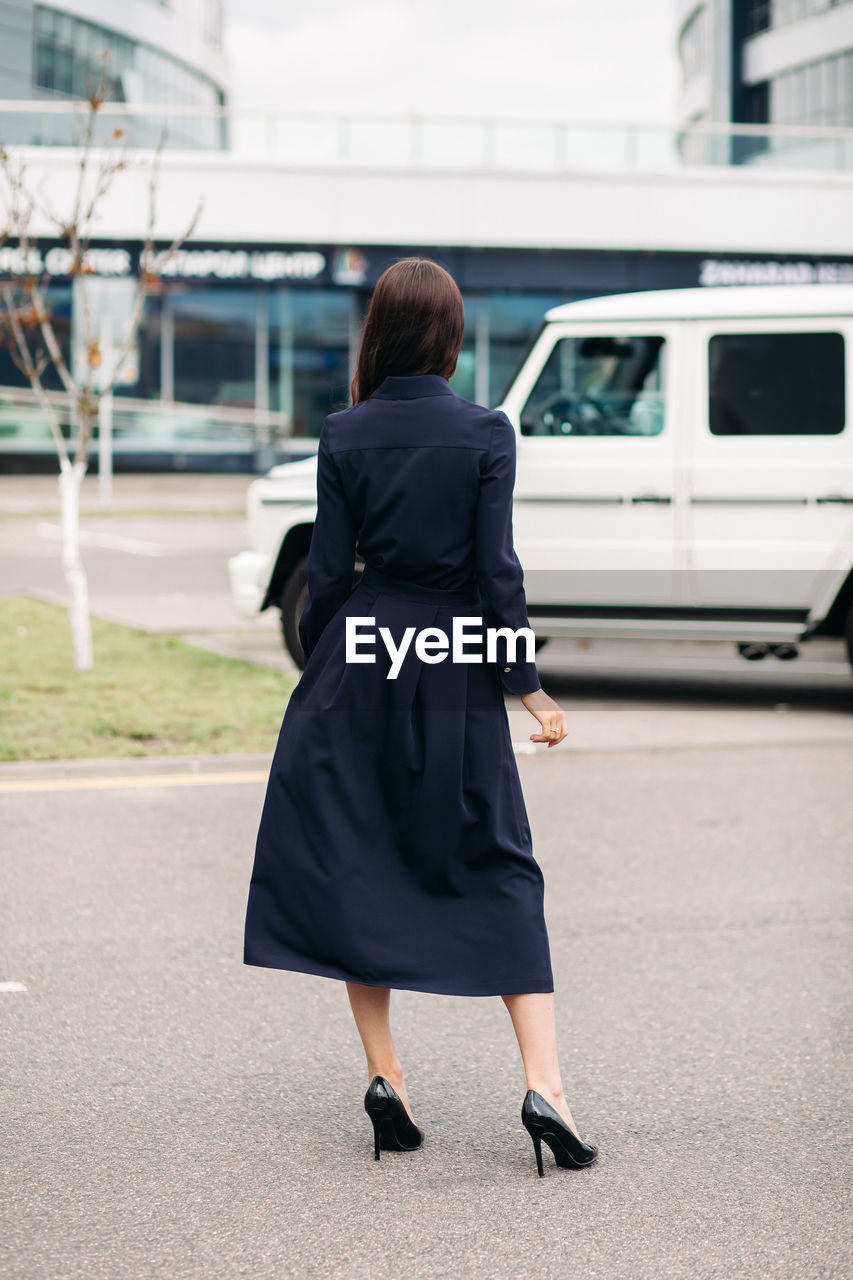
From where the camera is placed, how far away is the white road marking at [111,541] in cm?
1807

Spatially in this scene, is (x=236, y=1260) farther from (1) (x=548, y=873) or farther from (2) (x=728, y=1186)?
(1) (x=548, y=873)

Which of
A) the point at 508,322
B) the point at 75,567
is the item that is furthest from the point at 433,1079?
the point at 508,322

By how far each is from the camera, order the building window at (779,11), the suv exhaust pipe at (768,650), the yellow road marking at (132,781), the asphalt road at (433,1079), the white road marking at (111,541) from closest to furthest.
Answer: the asphalt road at (433,1079)
the yellow road marking at (132,781)
the suv exhaust pipe at (768,650)
the white road marking at (111,541)
the building window at (779,11)

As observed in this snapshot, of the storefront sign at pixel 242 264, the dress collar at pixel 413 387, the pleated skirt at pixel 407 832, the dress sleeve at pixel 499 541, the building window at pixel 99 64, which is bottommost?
the pleated skirt at pixel 407 832

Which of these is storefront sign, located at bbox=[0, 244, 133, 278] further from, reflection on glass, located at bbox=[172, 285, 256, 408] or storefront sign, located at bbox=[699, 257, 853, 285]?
storefront sign, located at bbox=[699, 257, 853, 285]

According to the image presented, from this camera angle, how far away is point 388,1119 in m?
3.34

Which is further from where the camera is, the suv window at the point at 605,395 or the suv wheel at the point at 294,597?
the suv wheel at the point at 294,597

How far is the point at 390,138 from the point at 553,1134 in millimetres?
27534

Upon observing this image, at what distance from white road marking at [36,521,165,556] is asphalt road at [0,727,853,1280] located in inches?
470

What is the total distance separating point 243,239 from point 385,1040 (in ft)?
93.6

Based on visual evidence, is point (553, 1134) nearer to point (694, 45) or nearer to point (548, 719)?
point (548, 719)

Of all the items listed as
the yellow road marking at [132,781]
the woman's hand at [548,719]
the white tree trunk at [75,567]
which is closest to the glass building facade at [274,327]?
the white tree trunk at [75,567]

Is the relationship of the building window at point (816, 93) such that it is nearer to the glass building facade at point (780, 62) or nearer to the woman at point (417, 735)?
the glass building facade at point (780, 62)

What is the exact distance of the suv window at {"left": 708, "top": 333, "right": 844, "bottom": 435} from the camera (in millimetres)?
8617
